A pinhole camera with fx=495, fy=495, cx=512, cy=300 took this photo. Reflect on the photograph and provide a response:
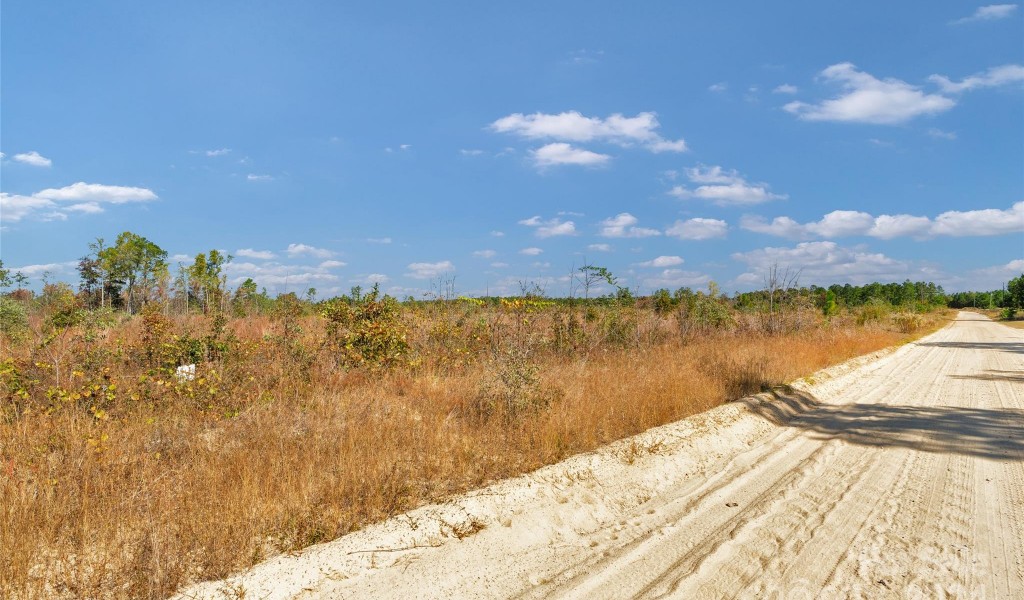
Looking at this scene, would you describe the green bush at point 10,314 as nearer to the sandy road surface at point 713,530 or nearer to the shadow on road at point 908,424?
the sandy road surface at point 713,530

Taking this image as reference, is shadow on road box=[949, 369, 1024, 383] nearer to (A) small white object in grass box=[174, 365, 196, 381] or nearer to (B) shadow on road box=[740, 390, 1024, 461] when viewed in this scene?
(B) shadow on road box=[740, 390, 1024, 461]

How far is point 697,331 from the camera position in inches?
689

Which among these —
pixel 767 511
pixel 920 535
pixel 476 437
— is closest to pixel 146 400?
pixel 476 437

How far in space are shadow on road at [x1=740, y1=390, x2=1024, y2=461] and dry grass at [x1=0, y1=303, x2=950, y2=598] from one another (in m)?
1.12

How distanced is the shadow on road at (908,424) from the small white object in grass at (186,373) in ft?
28.9

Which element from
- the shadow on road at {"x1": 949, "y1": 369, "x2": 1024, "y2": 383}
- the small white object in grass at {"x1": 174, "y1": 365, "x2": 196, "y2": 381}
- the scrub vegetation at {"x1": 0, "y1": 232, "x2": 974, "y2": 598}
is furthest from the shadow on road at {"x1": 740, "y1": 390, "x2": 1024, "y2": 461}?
the small white object in grass at {"x1": 174, "y1": 365, "x2": 196, "y2": 381}

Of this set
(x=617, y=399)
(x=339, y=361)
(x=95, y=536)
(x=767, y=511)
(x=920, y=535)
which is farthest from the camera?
(x=339, y=361)

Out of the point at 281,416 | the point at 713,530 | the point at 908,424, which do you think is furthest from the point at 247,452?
the point at 908,424

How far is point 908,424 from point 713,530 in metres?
6.19

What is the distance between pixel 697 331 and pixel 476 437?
13.6 meters

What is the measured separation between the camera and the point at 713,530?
4.29 metres

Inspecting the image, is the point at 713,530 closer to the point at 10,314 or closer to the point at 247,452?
the point at 247,452

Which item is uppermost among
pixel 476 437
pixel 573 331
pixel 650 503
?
pixel 573 331

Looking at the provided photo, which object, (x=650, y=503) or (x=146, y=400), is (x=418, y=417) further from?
(x=146, y=400)
